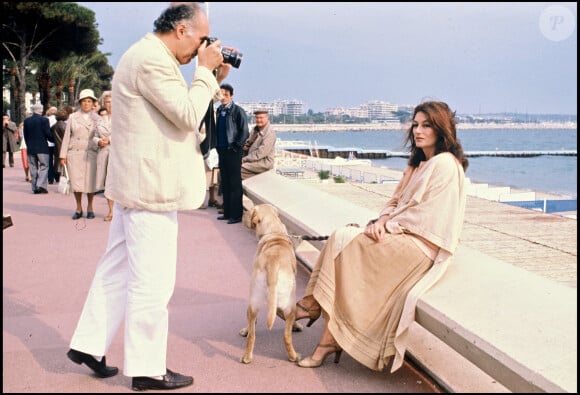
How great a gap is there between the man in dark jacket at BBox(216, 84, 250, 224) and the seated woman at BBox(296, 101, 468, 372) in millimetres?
5475

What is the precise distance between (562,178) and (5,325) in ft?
222

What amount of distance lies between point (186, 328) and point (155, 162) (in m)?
1.72

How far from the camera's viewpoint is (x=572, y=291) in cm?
349

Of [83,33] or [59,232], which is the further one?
[83,33]

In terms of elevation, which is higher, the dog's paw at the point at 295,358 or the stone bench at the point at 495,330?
the stone bench at the point at 495,330

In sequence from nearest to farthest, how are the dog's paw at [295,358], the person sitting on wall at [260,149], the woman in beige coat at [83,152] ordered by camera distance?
the dog's paw at [295,358]
the woman in beige coat at [83,152]
the person sitting on wall at [260,149]

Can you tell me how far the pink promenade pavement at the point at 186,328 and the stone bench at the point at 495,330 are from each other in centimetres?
31

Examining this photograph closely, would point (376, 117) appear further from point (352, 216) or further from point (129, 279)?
point (129, 279)

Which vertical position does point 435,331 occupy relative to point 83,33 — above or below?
below

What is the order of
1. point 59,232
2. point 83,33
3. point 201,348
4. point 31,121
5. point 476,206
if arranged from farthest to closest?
point 83,33, point 31,121, point 476,206, point 59,232, point 201,348

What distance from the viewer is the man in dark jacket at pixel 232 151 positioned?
30.8ft

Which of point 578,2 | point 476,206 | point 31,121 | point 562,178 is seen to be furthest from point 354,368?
point 562,178

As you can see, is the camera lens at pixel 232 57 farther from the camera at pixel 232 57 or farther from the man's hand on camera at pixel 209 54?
the man's hand on camera at pixel 209 54

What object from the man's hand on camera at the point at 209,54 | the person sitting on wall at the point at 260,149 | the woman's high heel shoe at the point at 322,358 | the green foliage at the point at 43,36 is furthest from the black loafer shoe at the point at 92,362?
the green foliage at the point at 43,36
